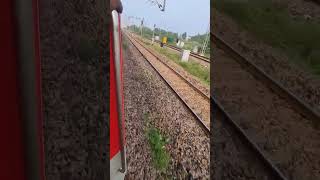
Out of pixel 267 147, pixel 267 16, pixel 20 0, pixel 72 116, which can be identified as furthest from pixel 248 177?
pixel 267 16

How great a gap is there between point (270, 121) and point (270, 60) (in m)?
2.05

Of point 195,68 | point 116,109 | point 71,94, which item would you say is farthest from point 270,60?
point 71,94

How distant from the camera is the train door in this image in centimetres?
165

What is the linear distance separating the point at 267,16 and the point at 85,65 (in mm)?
6445

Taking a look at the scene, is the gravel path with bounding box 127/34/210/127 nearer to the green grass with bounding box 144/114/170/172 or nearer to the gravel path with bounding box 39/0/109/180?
the green grass with bounding box 144/114/170/172

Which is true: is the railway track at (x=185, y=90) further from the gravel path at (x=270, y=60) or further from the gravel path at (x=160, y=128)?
the gravel path at (x=270, y=60)

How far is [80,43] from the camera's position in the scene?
Result: 3.44ft

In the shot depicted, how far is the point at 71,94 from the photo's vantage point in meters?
1.02

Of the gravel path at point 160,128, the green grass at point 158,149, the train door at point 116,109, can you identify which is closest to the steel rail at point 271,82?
the gravel path at point 160,128

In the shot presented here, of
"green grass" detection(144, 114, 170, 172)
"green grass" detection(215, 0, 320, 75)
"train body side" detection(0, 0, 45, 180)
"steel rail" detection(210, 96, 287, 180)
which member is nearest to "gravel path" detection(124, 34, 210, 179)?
"green grass" detection(144, 114, 170, 172)

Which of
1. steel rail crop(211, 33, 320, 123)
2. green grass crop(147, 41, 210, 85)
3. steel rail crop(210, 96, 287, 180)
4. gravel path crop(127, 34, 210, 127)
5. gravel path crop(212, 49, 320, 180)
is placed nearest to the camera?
steel rail crop(210, 96, 287, 180)

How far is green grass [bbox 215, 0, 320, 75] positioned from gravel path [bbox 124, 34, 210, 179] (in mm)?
2532

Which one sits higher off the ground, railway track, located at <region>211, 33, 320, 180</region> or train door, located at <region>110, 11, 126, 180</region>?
train door, located at <region>110, 11, 126, 180</region>

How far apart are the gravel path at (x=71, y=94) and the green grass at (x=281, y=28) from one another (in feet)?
16.6
